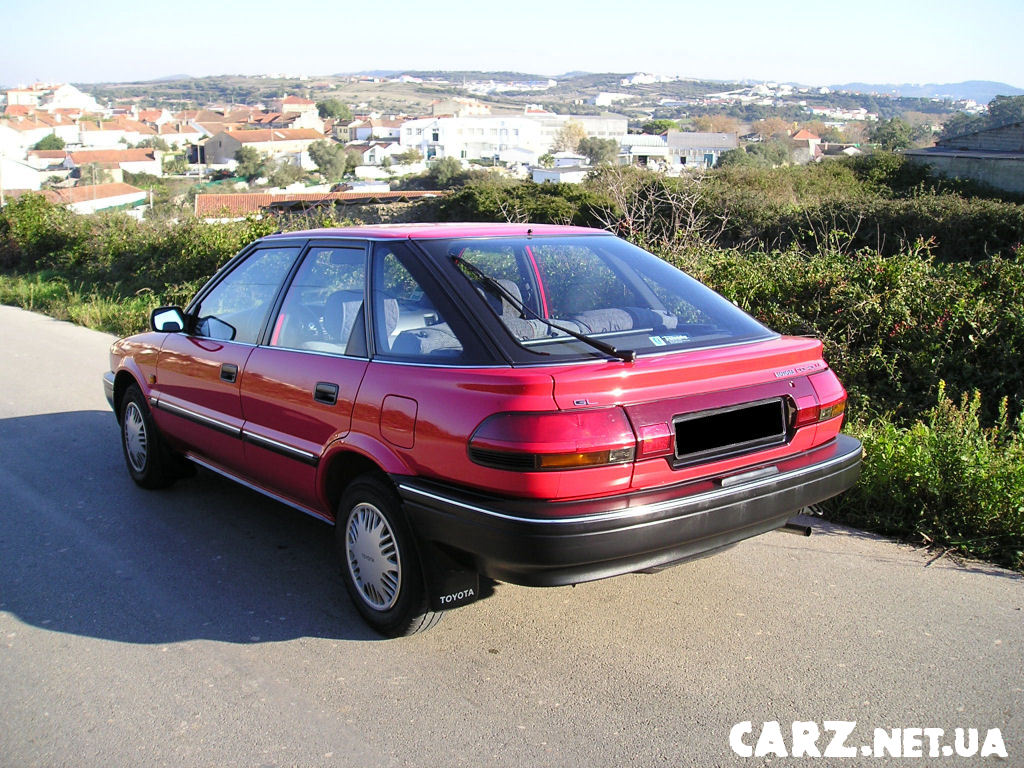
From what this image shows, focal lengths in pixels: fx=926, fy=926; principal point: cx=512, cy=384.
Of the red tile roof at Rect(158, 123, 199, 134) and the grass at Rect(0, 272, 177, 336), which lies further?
the red tile roof at Rect(158, 123, 199, 134)

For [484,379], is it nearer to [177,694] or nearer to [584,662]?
[584,662]

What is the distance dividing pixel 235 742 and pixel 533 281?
224cm

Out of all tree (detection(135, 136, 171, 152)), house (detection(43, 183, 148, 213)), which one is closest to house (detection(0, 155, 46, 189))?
house (detection(43, 183, 148, 213))

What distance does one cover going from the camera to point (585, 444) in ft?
10.6

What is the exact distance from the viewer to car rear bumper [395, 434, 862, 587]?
10.7 ft

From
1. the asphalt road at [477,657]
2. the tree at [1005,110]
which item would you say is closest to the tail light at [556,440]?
the asphalt road at [477,657]

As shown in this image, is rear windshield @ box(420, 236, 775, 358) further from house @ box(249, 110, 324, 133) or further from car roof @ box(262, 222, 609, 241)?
house @ box(249, 110, 324, 133)

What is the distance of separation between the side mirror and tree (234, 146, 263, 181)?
104417mm

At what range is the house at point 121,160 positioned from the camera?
11412 centimetres

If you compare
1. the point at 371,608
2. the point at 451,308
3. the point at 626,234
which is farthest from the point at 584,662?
the point at 626,234

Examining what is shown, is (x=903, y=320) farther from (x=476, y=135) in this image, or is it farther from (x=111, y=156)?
(x=476, y=135)

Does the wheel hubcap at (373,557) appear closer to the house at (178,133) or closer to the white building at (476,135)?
the white building at (476,135)

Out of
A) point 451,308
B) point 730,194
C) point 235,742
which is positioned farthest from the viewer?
point 730,194

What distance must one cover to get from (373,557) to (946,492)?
3.14 meters
